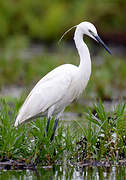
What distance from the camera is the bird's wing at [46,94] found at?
7.36 m

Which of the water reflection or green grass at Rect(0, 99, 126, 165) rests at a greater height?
green grass at Rect(0, 99, 126, 165)

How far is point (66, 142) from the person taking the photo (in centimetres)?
699

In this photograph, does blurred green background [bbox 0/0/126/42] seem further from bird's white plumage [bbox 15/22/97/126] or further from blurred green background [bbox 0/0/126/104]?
bird's white plumage [bbox 15/22/97/126]

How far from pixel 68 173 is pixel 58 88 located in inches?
47.6

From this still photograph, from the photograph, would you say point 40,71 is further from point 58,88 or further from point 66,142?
point 66,142

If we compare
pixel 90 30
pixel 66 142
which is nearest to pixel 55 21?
pixel 90 30

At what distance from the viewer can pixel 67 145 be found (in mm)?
6996

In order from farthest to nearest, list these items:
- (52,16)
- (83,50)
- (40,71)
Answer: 1. (52,16)
2. (40,71)
3. (83,50)

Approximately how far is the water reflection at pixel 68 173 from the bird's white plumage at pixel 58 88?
811 millimetres

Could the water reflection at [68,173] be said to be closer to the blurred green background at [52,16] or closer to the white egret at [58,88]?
the white egret at [58,88]

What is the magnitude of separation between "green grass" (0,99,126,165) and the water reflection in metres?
0.18

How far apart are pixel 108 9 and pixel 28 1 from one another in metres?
3.21

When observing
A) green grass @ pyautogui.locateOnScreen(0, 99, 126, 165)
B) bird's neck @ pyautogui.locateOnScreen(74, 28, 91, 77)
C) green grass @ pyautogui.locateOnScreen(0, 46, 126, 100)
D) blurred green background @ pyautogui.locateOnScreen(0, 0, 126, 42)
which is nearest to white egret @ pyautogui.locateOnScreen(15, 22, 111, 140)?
bird's neck @ pyautogui.locateOnScreen(74, 28, 91, 77)

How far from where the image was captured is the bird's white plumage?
7301mm
